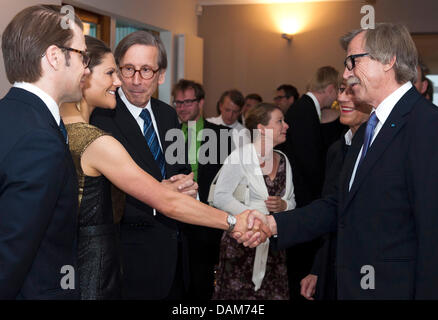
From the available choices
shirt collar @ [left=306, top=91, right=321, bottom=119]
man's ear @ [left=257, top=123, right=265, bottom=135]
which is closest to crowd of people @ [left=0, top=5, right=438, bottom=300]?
man's ear @ [left=257, top=123, right=265, bottom=135]

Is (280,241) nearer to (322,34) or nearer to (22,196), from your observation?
(22,196)

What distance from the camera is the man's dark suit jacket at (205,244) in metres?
4.46

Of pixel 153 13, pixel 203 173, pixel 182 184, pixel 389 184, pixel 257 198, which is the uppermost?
pixel 153 13

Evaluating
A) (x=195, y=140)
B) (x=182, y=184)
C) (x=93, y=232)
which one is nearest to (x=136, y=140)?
(x=182, y=184)

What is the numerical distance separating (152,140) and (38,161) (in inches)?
48.2

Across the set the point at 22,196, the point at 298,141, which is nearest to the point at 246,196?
the point at 298,141

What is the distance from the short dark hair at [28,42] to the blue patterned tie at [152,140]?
103 centimetres

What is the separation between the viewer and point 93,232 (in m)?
1.92

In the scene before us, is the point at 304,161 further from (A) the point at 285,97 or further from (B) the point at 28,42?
(A) the point at 285,97

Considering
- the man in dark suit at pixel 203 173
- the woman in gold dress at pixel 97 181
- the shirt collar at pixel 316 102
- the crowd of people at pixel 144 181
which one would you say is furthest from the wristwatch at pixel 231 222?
the shirt collar at pixel 316 102

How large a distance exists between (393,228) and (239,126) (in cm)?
493

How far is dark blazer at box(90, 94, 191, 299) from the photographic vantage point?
2.43 metres

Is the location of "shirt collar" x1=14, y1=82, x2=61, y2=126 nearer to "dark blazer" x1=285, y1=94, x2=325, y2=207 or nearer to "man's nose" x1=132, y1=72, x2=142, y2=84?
"man's nose" x1=132, y1=72, x2=142, y2=84

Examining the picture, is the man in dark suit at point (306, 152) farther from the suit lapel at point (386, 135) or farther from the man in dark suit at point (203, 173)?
the suit lapel at point (386, 135)
